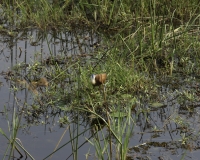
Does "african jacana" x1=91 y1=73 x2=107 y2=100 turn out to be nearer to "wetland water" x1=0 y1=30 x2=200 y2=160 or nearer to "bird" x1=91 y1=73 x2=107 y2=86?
"bird" x1=91 y1=73 x2=107 y2=86

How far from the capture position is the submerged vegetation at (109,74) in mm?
3186

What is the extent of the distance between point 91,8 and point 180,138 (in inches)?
118

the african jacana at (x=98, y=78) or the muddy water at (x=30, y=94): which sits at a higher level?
the african jacana at (x=98, y=78)

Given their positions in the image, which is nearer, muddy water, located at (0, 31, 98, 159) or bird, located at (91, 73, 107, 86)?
bird, located at (91, 73, 107, 86)

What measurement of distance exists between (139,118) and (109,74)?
1.71 ft

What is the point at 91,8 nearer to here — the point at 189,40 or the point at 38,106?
the point at 189,40

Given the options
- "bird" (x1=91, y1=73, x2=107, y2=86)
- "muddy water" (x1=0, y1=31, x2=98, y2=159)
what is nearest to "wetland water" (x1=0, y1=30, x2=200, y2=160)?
"muddy water" (x1=0, y1=31, x2=98, y2=159)

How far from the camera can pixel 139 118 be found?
3.56 meters

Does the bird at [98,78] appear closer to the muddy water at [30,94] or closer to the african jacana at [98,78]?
the african jacana at [98,78]

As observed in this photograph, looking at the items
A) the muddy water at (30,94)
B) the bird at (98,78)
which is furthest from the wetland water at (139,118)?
the bird at (98,78)

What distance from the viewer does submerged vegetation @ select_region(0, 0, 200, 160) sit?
3186 millimetres

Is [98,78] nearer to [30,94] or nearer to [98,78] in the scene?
[98,78]

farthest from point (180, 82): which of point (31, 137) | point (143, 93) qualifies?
point (31, 137)

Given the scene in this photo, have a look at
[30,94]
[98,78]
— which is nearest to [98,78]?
[98,78]
